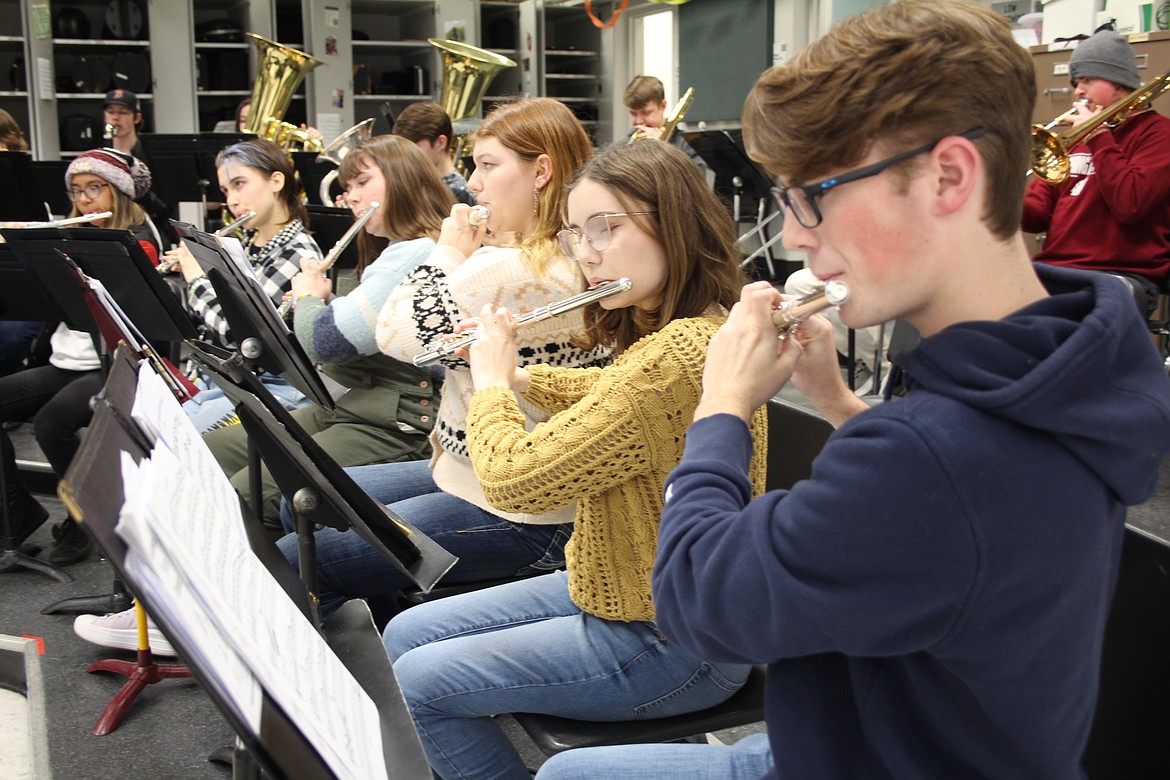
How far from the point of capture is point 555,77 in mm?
8773

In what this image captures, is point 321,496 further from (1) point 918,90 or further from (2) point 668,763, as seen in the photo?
(1) point 918,90

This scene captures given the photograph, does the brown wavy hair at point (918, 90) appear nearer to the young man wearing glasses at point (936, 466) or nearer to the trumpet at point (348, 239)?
the young man wearing glasses at point (936, 466)

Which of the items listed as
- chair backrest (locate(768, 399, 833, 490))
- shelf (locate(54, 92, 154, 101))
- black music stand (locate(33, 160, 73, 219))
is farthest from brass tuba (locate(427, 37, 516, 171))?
chair backrest (locate(768, 399, 833, 490))

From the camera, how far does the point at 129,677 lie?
7.59ft

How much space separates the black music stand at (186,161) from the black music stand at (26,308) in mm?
2461

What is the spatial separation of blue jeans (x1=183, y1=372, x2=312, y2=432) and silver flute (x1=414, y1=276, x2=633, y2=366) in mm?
943

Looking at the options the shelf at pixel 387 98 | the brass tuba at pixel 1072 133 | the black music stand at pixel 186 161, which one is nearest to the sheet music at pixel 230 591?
the brass tuba at pixel 1072 133

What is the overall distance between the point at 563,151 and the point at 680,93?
20.4 feet

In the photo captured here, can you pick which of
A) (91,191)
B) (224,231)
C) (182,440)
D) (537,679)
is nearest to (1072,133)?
(224,231)

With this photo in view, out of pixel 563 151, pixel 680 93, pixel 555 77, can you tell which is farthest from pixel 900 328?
pixel 555 77

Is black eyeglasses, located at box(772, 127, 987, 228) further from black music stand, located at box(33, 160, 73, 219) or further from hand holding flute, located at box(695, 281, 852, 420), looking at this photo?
black music stand, located at box(33, 160, 73, 219)

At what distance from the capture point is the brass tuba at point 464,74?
595 cm

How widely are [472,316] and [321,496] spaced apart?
1.97 feet

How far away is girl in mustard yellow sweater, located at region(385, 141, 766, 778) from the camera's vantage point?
1.23 meters
